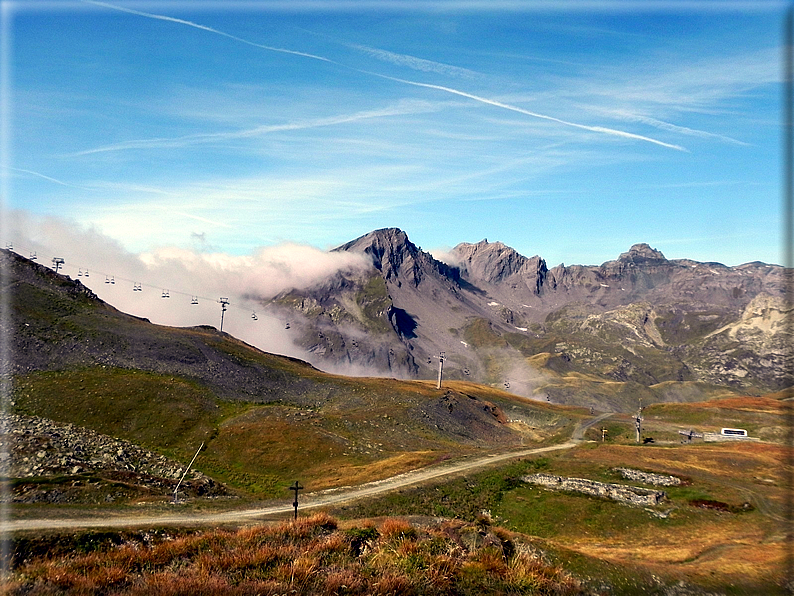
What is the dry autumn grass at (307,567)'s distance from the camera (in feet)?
40.1

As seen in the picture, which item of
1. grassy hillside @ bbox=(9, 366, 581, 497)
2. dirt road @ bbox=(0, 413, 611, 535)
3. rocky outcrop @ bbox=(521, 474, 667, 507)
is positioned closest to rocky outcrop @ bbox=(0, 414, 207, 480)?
grassy hillside @ bbox=(9, 366, 581, 497)

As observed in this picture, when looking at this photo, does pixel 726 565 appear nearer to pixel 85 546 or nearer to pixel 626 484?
pixel 626 484

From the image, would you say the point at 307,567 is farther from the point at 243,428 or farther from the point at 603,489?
the point at 243,428

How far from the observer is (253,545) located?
52.1 ft

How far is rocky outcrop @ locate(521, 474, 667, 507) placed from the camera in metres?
51.9

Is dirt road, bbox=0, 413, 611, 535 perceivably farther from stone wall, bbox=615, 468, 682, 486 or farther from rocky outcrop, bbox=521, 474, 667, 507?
stone wall, bbox=615, 468, 682, 486

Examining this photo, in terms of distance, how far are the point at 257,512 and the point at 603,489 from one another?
129ft

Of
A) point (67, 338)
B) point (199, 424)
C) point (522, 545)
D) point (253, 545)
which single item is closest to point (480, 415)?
point (199, 424)

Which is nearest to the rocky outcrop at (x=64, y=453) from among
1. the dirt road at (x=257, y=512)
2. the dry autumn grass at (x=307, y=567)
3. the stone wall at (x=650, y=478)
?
the dirt road at (x=257, y=512)

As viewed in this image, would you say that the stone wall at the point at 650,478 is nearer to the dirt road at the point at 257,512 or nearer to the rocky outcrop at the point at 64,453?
the dirt road at the point at 257,512

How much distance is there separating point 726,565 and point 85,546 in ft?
123

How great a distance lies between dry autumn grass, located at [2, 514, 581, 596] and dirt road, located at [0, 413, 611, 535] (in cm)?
1436

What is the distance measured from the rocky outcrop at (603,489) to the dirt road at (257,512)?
28.3 feet

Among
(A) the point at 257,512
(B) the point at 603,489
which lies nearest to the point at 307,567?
(A) the point at 257,512
